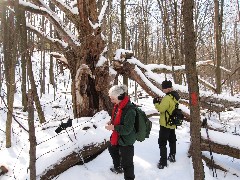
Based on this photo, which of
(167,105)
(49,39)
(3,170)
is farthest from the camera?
(49,39)

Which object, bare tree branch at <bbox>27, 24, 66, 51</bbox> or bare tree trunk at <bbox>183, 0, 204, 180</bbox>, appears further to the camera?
bare tree branch at <bbox>27, 24, 66, 51</bbox>

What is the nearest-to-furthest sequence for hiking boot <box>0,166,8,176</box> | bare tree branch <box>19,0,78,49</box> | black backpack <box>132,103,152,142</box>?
black backpack <box>132,103,152,142</box> < hiking boot <box>0,166,8,176</box> < bare tree branch <box>19,0,78,49</box>

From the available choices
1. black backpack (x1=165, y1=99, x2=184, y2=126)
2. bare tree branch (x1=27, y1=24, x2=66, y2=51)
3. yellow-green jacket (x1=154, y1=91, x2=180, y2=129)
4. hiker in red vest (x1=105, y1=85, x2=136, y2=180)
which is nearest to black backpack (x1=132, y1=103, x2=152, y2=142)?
hiker in red vest (x1=105, y1=85, x2=136, y2=180)

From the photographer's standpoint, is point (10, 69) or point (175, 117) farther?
point (10, 69)

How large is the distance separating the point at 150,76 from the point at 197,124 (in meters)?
4.98

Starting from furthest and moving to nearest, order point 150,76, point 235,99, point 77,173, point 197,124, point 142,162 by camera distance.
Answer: point 150,76
point 235,99
point 142,162
point 77,173
point 197,124

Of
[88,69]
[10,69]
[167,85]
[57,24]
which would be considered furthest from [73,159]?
[10,69]

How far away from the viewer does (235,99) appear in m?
7.00

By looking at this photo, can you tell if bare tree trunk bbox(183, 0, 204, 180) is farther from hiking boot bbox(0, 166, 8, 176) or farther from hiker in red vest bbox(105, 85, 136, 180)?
hiking boot bbox(0, 166, 8, 176)

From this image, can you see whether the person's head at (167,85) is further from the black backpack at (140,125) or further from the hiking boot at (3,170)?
the hiking boot at (3,170)

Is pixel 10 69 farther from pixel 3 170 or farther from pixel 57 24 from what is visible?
pixel 3 170

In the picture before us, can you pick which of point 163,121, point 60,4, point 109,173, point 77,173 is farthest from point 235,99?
point 60,4

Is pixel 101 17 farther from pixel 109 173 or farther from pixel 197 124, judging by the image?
pixel 197 124

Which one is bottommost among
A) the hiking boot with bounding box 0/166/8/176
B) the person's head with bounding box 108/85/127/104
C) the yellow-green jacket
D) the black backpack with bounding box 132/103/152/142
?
the hiking boot with bounding box 0/166/8/176
